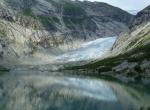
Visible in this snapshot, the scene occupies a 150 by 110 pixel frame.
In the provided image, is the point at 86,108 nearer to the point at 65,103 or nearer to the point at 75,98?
the point at 65,103

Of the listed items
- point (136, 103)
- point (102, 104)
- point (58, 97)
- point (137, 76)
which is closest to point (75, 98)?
point (58, 97)

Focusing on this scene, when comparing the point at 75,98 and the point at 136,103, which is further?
the point at 75,98

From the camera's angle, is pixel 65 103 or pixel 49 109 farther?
pixel 65 103

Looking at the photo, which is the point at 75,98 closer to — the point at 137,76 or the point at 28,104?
the point at 28,104

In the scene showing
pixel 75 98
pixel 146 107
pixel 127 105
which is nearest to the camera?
pixel 146 107

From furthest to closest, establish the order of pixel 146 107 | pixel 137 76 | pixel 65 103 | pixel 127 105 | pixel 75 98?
pixel 137 76
pixel 75 98
pixel 65 103
pixel 127 105
pixel 146 107

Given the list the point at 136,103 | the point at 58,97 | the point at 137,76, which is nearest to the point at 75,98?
the point at 58,97

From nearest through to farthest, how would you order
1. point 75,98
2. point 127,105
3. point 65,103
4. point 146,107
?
point 146,107 < point 127,105 < point 65,103 < point 75,98

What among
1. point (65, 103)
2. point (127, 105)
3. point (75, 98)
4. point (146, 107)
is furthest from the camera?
point (75, 98)
